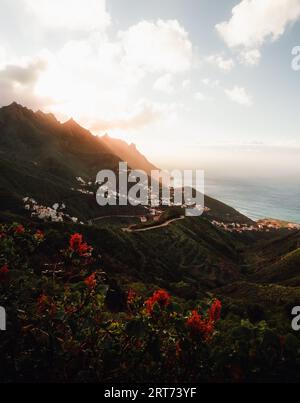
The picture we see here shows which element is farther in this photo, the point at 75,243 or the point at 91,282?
the point at 75,243

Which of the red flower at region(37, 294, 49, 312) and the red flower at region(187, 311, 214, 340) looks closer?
the red flower at region(187, 311, 214, 340)

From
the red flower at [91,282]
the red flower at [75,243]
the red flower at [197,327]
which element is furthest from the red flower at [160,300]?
the red flower at [75,243]

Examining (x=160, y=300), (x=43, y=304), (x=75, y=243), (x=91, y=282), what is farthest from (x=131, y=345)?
(x=75, y=243)

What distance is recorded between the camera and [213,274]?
104 meters

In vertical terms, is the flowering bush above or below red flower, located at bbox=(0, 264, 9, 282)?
below

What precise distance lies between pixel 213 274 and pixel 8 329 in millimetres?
100765

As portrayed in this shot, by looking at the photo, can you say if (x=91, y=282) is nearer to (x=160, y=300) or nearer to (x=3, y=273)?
(x=160, y=300)

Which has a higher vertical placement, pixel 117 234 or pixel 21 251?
pixel 21 251

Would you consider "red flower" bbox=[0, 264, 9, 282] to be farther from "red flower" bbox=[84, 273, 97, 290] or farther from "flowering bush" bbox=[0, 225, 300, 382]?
"red flower" bbox=[84, 273, 97, 290]

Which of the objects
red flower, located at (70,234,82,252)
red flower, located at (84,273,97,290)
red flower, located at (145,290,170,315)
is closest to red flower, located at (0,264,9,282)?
red flower, located at (84,273,97,290)

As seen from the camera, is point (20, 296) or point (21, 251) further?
A: point (21, 251)
